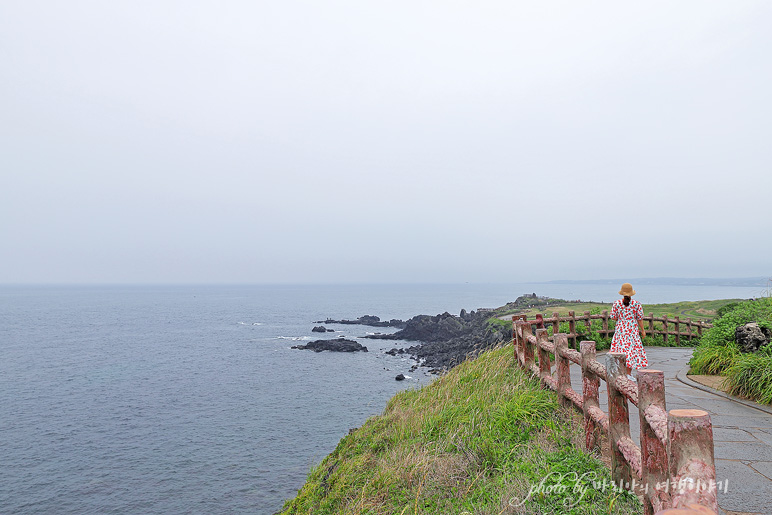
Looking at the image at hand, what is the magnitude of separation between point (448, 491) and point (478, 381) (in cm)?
410

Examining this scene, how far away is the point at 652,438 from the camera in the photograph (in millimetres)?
3160

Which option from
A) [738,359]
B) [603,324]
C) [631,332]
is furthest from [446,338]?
[738,359]

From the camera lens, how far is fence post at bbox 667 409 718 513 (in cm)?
236

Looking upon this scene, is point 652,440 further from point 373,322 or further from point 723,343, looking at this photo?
point 373,322

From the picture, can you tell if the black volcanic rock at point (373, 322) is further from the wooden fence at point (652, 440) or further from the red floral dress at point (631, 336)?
the wooden fence at point (652, 440)

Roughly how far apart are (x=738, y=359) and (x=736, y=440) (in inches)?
145

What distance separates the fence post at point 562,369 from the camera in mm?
6020

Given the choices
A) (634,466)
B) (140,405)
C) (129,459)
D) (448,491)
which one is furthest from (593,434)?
(140,405)

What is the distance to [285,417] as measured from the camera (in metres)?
26.1

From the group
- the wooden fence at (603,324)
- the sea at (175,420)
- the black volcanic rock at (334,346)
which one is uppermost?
the wooden fence at (603,324)

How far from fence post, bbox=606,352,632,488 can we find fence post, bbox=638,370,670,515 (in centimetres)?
76

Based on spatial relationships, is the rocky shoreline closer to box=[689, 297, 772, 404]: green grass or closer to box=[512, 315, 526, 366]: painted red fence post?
box=[689, 297, 772, 404]: green grass

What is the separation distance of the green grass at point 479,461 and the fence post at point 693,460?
1.55 m

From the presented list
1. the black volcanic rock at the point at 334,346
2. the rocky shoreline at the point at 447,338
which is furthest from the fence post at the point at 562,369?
the black volcanic rock at the point at 334,346
